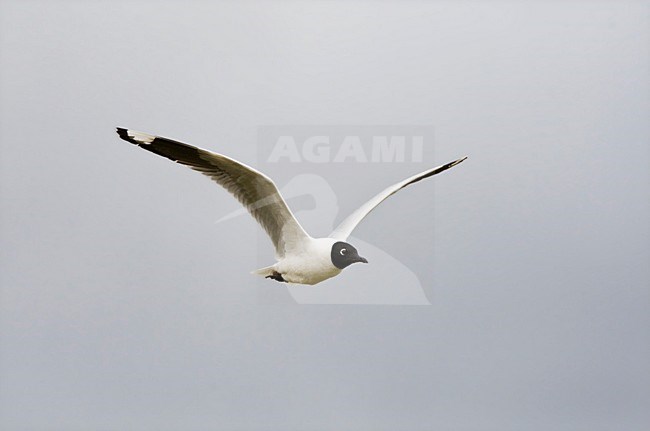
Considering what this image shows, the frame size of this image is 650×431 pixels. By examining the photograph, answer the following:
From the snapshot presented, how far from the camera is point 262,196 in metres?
2.13

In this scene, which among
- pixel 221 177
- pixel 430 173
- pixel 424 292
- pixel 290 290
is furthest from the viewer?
pixel 424 292

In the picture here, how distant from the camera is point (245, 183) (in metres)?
2.09

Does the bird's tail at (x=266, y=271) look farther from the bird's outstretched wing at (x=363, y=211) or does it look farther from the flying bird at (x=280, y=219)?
the bird's outstretched wing at (x=363, y=211)

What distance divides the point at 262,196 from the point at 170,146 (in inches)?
12.2

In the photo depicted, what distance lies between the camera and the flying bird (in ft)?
6.52

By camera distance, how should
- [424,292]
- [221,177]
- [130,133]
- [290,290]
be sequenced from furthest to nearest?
[424,292]
[290,290]
[221,177]
[130,133]

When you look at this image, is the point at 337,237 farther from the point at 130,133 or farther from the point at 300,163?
the point at 130,133

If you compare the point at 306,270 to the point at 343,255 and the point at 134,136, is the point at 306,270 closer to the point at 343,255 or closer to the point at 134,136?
the point at 343,255

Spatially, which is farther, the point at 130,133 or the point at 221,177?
the point at 221,177

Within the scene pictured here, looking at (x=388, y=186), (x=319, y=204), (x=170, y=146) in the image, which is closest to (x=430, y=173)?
(x=388, y=186)

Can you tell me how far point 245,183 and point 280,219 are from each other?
162 mm

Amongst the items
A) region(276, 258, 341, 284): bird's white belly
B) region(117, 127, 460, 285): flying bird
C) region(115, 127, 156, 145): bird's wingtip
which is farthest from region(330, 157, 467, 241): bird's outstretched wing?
region(115, 127, 156, 145): bird's wingtip

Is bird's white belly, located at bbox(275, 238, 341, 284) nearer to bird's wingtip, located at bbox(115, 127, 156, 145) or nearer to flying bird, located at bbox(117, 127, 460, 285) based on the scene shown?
flying bird, located at bbox(117, 127, 460, 285)

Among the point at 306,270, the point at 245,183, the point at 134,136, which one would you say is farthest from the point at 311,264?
the point at 134,136
